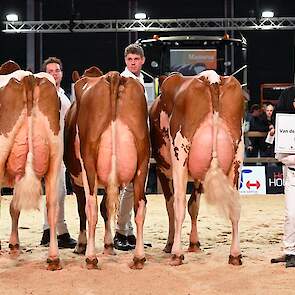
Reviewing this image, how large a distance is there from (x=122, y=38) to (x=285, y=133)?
44.8ft

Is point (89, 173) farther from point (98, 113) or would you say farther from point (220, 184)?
point (220, 184)

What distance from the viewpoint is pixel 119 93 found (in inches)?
207

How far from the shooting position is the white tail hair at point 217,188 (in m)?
5.20

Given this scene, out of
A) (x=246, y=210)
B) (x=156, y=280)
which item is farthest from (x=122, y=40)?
(x=156, y=280)

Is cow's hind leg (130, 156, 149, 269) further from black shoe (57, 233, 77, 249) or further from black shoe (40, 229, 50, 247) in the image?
black shoe (40, 229, 50, 247)

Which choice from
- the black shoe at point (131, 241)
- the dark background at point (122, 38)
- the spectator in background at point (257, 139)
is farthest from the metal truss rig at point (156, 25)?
the black shoe at point (131, 241)

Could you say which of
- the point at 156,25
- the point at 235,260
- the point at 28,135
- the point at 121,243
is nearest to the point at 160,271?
the point at 235,260

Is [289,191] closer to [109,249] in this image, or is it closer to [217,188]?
[217,188]

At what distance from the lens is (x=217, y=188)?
5.19m

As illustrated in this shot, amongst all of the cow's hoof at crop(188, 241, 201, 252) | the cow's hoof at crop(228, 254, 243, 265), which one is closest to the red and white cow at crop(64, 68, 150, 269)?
the cow's hoof at crop(228, 254, 243, 265)

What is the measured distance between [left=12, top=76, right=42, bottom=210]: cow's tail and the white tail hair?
4.47 feet

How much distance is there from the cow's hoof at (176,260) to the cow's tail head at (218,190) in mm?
526

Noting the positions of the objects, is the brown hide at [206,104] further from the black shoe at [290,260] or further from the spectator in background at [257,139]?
the spectator in background at [257,139]

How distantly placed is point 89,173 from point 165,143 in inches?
37.4
